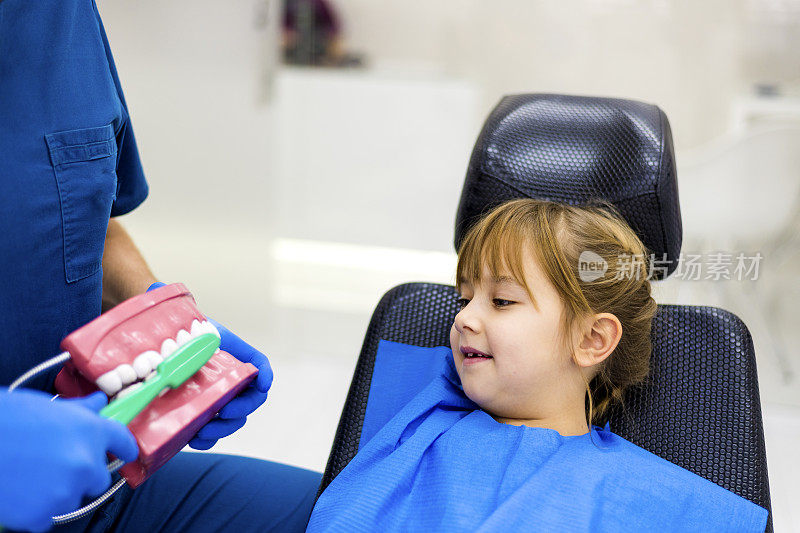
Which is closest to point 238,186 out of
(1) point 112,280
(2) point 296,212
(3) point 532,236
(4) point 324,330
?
(2) point 296,212

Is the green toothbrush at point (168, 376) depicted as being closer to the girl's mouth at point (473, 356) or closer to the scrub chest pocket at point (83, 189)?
the scrub chest pocket at point (83, 189)

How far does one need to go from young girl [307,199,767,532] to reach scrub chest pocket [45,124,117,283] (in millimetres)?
469

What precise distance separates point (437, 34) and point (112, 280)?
201 centimetres

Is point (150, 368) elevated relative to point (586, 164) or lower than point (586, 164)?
lower

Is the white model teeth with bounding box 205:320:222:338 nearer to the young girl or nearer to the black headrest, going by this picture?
the young girl

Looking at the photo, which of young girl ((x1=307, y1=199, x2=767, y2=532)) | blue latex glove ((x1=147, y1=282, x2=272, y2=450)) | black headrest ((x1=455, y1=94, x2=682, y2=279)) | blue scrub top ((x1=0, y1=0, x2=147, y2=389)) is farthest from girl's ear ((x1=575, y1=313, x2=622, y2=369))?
blue scrub top ((x1=0, y1=0, x2=147, y2=389))

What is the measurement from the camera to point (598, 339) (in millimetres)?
1159

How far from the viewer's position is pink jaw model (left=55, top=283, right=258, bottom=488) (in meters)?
0.79

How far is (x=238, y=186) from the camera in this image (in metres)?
3.04

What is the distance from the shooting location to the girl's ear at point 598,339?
3.74 ft

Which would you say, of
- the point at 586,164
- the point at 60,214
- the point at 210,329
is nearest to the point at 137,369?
the point at 210,329

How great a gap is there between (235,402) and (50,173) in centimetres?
36

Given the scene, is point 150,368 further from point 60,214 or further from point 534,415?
point 534,415

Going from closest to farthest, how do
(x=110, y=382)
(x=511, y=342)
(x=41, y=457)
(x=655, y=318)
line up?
(x=41, y=457) < (x=110, y=382) < (x=511, y=342) < (x=655, y=318)
